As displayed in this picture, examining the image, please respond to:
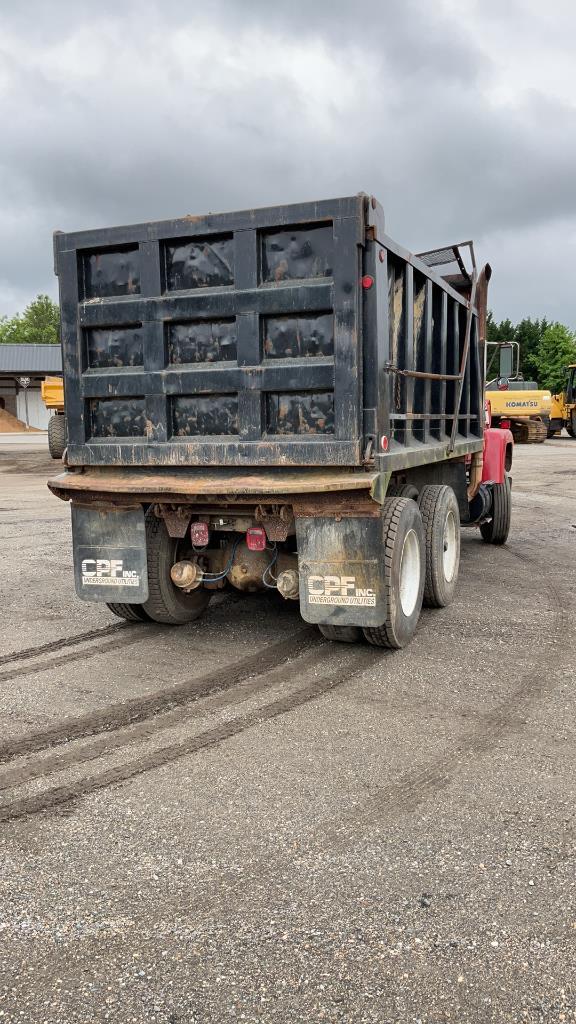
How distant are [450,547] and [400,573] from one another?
175 centimetres

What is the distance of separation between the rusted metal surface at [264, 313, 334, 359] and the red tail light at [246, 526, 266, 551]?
116 centimetres

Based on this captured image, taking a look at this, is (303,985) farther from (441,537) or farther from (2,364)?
(2,364)

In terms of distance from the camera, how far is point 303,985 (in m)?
2.37

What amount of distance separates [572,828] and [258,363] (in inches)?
124

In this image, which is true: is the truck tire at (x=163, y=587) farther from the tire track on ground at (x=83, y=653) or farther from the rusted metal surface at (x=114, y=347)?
the rusted metal surface at (x=114, y=347)

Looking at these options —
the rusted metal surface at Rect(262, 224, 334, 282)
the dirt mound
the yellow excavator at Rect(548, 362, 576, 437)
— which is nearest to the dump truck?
the rusted metal surface at Rect(262, 224, 334, 282)

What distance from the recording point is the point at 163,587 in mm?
5969

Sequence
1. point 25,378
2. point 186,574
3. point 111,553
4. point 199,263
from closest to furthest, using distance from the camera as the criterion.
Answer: point 199,263 < point 111,553 < point 186,574 < point 25,378

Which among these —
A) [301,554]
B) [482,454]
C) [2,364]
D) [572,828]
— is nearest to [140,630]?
[301,554]

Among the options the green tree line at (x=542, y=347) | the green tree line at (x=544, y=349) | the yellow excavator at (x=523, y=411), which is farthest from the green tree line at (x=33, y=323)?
the yellow excavator at (x=523, y=411)

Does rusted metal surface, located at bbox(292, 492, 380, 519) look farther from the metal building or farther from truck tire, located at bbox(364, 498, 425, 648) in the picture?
the metal building

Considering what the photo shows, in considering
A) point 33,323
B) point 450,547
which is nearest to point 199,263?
point 450,547

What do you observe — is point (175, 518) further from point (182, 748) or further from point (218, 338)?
point (182, 748)

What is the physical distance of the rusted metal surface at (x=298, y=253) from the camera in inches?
192
